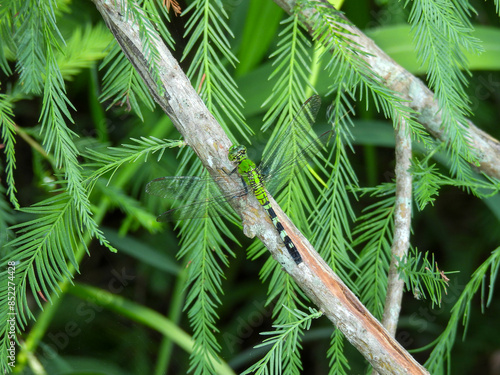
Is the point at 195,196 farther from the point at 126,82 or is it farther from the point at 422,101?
the point at 422,101

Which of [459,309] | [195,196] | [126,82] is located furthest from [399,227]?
[126,82]

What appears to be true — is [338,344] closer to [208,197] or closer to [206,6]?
[208,197]

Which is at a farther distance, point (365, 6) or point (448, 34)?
point (365, 6)

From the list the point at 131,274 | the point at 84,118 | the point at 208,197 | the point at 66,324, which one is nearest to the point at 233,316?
the point at 131,274

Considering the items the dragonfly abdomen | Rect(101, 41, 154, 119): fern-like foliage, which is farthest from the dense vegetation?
the dragonfly abdomen

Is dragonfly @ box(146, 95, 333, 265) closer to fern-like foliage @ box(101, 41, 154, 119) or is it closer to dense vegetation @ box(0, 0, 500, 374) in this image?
dense vegetation @ box(0, 0, 500, 374)
